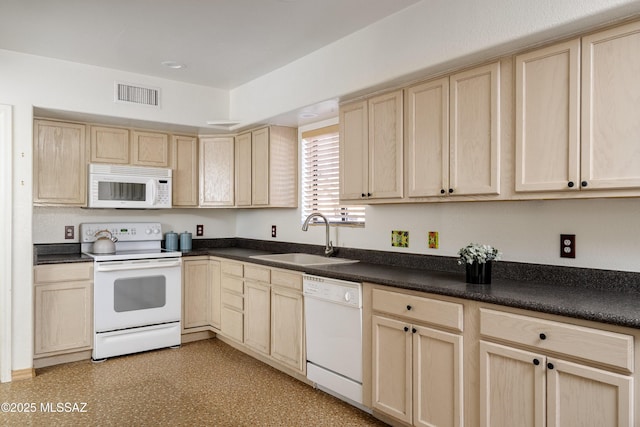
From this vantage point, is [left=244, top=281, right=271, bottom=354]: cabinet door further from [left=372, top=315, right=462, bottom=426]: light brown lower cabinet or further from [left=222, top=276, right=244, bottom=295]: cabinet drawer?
[left=372, top=315, right=462, bottom=426]: light brown lower cabinet

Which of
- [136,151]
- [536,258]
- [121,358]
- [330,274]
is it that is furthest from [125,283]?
[536,258]

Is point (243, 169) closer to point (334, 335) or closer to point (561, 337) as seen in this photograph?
point (334, 335)

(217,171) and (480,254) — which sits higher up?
(217,171)

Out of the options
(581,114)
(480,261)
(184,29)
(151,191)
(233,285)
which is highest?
(184,29)

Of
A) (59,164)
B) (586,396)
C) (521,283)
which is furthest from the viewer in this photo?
(59,164)

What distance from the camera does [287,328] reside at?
329cm

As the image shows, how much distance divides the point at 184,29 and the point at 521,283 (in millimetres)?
2663

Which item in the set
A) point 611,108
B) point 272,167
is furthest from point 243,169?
point 611,108

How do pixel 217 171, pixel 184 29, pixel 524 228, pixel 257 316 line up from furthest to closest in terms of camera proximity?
→ pixel 217 171 → pixel 257 316 → pixel 184 29 → pixel 524 228

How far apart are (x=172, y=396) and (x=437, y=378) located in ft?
6.06

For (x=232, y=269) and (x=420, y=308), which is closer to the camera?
(x=420, y=308)

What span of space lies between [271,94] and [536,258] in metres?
2.57

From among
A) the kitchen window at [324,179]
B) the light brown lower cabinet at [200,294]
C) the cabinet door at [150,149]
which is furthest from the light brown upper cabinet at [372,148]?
the cabinet door at [150,149]

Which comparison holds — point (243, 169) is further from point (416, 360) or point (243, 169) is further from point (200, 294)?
point (416, 360)
